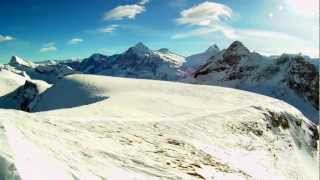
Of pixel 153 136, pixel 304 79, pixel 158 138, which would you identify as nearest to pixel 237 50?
pixel 304 79

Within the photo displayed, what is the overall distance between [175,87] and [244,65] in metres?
87.4

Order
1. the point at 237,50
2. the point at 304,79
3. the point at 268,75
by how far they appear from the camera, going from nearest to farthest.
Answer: the point at 304,79
the point at 268,75
the point at 237,50

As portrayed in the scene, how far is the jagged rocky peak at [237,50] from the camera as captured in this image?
13714cm

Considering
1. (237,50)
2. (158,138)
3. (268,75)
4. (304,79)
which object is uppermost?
(237,50)

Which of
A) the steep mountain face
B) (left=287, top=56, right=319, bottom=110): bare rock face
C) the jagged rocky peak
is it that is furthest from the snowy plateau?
the jagged rocky peak

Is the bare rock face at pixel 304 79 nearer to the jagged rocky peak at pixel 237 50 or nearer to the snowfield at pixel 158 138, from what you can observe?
the jagged rocky peak at pixel 237 50

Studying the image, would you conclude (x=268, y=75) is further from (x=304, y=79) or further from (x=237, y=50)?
(x=237, y=50)

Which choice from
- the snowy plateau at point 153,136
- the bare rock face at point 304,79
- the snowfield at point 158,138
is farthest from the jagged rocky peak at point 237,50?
the snowfield at point 158,138

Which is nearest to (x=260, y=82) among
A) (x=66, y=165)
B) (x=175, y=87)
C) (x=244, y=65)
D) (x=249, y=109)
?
(x=244, y=65)

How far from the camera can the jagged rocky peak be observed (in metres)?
137

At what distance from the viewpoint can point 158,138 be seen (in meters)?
19.8

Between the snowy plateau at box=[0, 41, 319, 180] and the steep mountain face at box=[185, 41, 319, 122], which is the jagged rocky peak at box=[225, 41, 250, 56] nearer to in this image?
the steep mountain face at box=[185, 41, 319, 122]

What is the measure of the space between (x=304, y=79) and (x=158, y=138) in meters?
103

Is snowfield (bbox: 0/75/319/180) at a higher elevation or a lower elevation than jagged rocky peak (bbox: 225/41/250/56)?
lower
